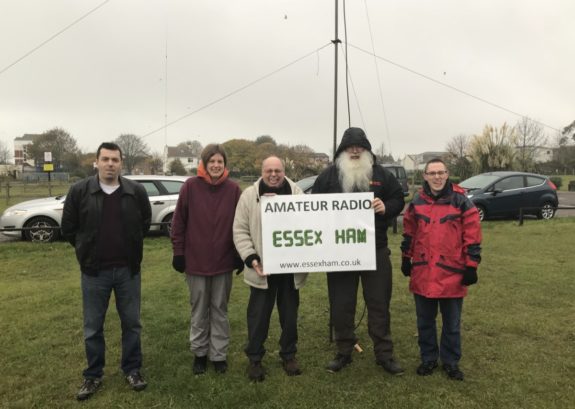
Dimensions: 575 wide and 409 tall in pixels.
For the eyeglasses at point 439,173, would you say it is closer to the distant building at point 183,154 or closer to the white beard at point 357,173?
the white beard at point 357,173

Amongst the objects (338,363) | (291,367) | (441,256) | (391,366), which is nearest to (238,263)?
(291,367)

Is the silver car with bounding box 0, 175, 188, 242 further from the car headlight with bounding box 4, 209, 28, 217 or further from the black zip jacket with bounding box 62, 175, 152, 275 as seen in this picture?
the black zip jacket with bounding box 62, 175, 152, 275

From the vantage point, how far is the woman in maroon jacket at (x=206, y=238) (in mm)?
3588

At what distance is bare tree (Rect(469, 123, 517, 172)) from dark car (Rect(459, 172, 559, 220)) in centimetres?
1892

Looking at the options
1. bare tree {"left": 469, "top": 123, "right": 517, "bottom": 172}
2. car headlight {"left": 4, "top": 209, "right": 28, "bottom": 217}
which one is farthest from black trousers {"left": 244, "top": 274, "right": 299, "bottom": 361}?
bare tree {"left": 469, "top": 123, "right": 517, "bottom": 172}

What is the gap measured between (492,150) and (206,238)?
32.8 meters

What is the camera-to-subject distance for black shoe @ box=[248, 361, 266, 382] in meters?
3.58

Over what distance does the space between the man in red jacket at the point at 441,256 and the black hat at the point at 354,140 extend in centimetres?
57

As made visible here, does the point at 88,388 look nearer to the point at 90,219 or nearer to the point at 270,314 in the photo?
the point at 90,219

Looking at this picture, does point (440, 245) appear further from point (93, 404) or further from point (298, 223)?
point (93, 404)

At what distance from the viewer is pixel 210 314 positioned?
3783mm

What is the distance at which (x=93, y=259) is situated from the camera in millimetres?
3279

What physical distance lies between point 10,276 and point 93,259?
4830 mm

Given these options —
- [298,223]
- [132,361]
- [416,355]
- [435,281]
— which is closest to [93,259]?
[132,361]
